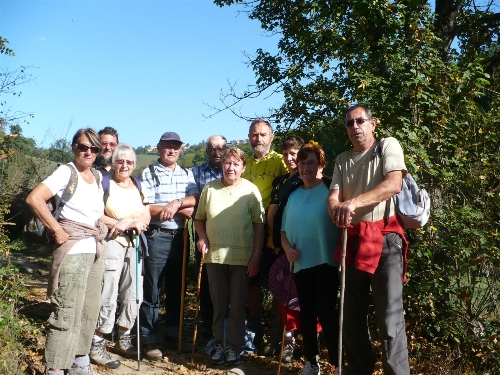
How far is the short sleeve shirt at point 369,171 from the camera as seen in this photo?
12.5 feet

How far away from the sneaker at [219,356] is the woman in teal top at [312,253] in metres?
0.85

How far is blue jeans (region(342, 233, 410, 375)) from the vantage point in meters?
3.77

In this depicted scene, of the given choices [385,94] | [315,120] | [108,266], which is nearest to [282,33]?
[315,120]

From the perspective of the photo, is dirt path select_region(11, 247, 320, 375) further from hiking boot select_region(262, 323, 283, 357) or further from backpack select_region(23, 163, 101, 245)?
backpack select_region(23, 163, 101, 245)

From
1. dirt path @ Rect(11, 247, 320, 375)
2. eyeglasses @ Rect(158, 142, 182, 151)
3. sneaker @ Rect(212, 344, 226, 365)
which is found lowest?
dirt path @ Rect(11, 247, 320, 375)

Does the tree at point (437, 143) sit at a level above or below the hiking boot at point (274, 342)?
above

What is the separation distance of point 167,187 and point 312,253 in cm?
183

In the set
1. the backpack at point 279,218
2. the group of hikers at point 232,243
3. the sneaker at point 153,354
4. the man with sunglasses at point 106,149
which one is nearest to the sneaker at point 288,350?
the group of hikers at point 232,243

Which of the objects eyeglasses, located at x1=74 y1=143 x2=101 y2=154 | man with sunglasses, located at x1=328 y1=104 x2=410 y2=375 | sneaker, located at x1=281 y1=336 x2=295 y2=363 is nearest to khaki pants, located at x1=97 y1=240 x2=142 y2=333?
eyeglasses, located at x1=74 y1=143 x2=101 y2=154

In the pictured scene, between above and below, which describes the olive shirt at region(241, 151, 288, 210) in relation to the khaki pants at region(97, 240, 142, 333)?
above

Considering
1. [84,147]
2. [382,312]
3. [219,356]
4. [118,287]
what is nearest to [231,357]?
[219,356]

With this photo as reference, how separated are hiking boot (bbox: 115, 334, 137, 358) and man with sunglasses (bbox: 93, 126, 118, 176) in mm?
1618

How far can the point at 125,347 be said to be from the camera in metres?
5.23

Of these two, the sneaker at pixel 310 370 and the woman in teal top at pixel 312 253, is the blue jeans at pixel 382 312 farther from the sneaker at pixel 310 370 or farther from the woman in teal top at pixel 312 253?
the sneaker at pixel 310 370
